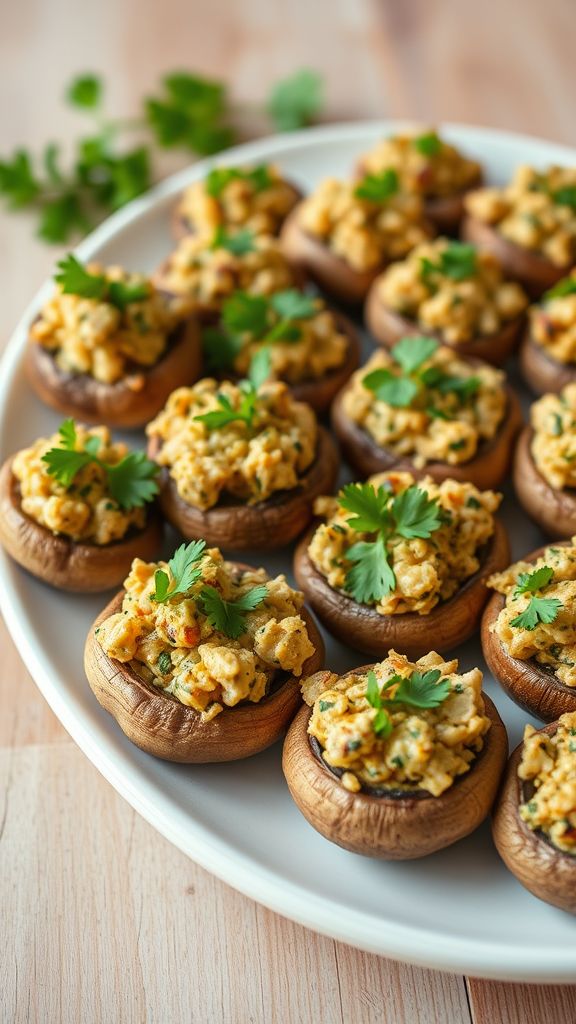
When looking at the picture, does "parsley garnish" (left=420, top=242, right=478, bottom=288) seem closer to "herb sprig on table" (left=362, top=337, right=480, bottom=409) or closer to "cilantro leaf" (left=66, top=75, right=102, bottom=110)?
"herb sprig on table" (left=362, top=337, right=480, bottom=409)

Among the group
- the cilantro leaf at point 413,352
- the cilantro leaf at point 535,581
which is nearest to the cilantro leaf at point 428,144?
the cilantro leaf at point 413,352

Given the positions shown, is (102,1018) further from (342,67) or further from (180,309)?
(342,67)

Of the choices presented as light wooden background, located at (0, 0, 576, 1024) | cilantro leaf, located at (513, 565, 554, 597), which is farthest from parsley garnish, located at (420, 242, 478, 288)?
light wooden background, located at (0, 0, 576, 1024)

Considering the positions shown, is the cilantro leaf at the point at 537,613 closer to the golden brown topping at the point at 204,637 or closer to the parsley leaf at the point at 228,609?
the golden brown topping at the point at 204,637

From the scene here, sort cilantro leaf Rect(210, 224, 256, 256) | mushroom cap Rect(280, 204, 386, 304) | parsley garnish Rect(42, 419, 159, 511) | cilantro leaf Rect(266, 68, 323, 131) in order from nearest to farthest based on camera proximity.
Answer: parsley garnish Rect(42, 419, 159, 511) → cilantro leaf Rect(210, 224, 256, 256) → mushroom cap Rect(280, 204, 386, 304) → cilantro leaf Rect(266, 68, 323, 131)

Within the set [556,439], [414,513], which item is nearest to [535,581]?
[414,513]

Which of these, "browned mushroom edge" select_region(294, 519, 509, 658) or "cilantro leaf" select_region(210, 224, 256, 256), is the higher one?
"cilantro leaf" select_region(210, 224, 256, 256)

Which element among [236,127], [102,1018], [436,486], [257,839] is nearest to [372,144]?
[236,127]

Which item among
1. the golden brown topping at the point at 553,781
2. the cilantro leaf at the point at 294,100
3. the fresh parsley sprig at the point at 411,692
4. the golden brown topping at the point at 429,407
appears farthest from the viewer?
the cilantro leaf at the point at 294,100
